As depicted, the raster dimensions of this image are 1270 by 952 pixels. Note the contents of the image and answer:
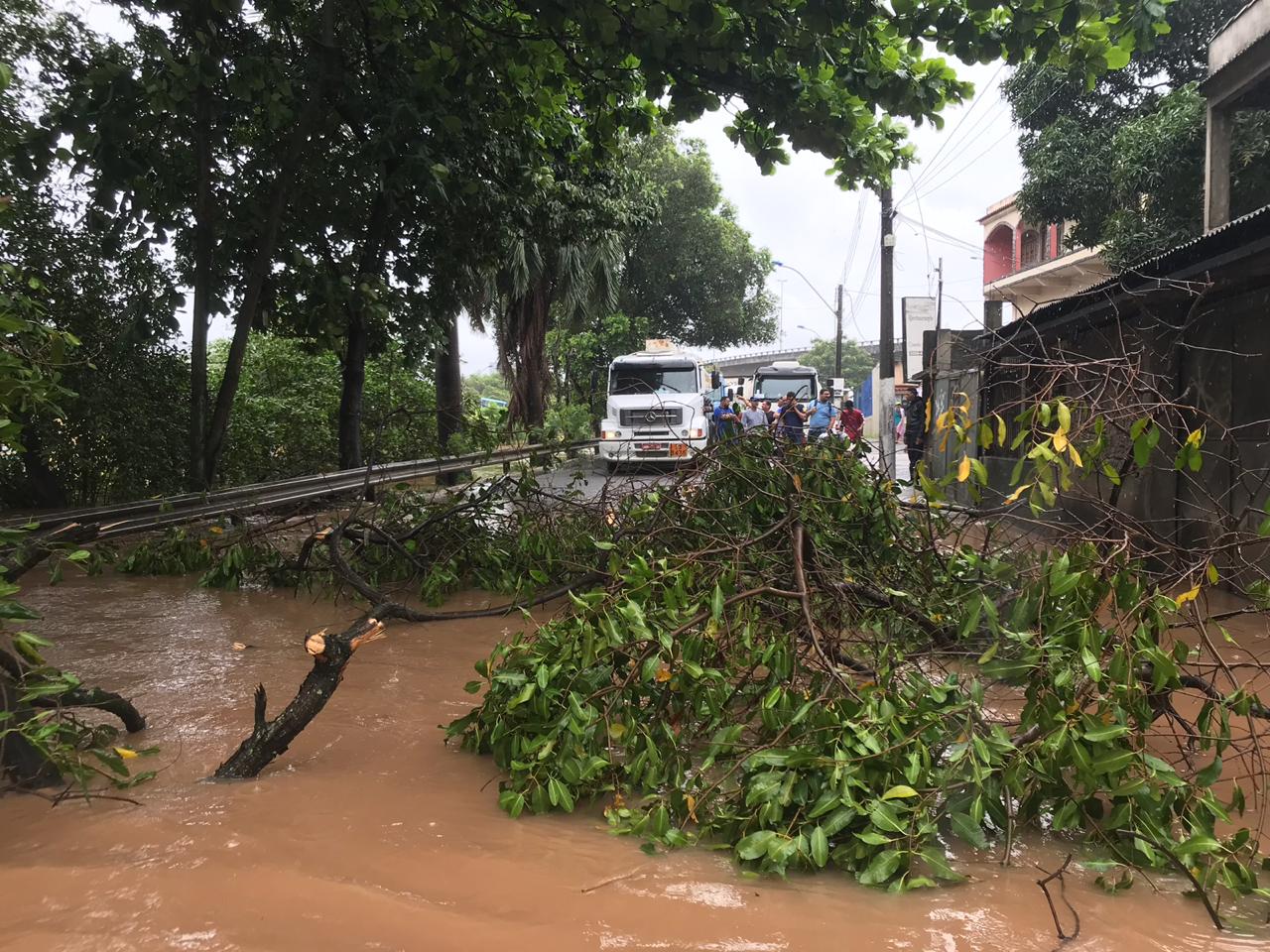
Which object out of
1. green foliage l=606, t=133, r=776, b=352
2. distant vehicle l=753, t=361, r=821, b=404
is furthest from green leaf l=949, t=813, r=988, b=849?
green foliage l=606, t=133, r=776, b=352

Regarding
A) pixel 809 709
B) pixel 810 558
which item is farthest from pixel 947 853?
pixel 810 558

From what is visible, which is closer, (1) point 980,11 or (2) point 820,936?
(2) point 820,936

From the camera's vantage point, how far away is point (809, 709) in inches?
118

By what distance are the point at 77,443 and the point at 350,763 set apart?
9311mm

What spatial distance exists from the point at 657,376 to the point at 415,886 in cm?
1708

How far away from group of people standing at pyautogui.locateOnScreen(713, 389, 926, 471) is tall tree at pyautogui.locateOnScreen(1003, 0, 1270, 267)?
4.12 m

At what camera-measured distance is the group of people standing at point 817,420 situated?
570 centimetres

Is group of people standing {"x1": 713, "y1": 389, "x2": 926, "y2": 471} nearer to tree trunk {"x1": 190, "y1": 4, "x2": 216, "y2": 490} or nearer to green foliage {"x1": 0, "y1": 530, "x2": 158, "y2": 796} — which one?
green foliage {"x1": 0, "y1": 530, "x2": 158, "y2": 796}

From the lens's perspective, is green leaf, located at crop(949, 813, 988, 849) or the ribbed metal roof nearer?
green leaf, located at crop(949, 813, 988, 849)

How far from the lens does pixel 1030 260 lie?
30875 millimetres

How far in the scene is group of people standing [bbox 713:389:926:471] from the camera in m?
5.70

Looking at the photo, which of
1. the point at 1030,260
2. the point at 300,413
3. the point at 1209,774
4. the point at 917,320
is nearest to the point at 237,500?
the point at 300,413

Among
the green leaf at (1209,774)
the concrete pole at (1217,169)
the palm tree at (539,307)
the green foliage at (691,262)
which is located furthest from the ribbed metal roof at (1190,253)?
the green foliage at (691,262)

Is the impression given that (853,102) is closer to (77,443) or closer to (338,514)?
(338,514)
